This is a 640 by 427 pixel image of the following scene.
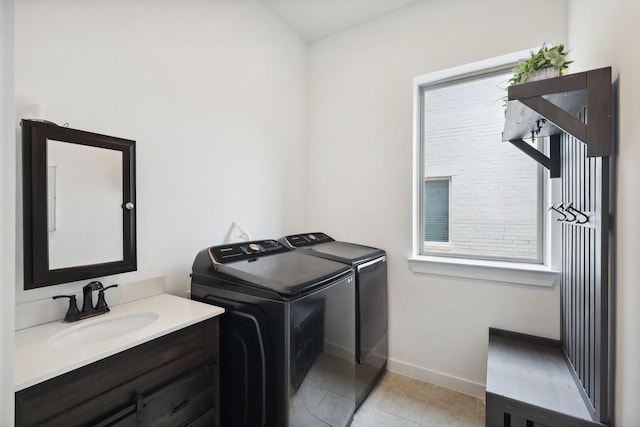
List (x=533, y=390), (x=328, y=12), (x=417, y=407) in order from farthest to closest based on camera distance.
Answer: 1. (x=328, y=12)
2. (x=417, y=407)
3. (x=533, y=390)

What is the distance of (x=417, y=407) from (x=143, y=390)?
1.72m

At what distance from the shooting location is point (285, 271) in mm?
1484

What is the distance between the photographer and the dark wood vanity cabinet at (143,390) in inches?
33.7

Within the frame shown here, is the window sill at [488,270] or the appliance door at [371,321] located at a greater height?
the window sill at [488,270]

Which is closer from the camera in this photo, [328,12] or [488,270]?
[488,270]

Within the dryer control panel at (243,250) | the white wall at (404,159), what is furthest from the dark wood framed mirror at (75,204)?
the white wall at (404,159)

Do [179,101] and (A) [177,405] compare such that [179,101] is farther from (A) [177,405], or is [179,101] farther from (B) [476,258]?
(B) [476,258]

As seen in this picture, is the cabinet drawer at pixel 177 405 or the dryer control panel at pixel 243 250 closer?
the cabinet drawer at pixel 177 405

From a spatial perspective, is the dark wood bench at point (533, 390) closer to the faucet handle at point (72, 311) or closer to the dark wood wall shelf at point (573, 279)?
the dark wood wall shelf at point (573, 279)

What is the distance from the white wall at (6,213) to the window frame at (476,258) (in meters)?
2.19

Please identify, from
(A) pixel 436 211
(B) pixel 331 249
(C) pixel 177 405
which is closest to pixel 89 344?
(C) pixel 177 405

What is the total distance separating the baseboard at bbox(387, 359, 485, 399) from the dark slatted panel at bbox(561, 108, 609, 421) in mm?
698

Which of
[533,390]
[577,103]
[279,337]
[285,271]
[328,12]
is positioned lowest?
[533,390]

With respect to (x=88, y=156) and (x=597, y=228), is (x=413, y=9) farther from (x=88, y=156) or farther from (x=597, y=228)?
(x=88, y=156)
